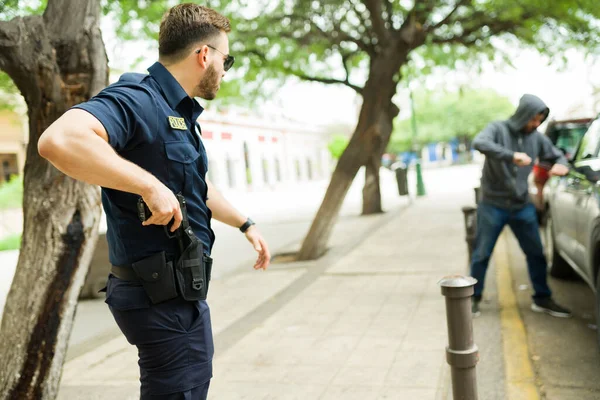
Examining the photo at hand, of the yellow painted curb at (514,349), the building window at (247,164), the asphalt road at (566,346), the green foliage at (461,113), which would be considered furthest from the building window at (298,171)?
the asphalt road at (566,346)

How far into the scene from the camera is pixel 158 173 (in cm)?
211

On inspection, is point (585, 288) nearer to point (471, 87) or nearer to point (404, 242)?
point (404, 242)

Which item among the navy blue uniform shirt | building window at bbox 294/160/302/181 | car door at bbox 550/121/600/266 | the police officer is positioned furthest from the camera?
building window at bbox 294/160/302/181

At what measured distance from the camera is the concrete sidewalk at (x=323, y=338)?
4.33 meters

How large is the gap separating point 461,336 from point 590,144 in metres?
3.41

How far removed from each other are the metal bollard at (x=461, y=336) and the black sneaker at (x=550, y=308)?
3.03 m

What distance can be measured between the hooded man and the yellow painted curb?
1.39 feet

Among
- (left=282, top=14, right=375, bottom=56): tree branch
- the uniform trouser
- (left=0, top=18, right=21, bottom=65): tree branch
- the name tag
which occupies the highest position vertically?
(left=282, top=14, right=375, bottom=56): tree branch

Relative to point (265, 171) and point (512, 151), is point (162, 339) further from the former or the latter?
point (265, 171)

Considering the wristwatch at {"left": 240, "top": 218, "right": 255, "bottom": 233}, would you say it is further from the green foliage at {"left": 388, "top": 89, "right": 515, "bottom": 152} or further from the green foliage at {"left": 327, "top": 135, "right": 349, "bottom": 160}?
the green foliage at {"left": 327, "top": 135, "right": 349, "bottom": 160}

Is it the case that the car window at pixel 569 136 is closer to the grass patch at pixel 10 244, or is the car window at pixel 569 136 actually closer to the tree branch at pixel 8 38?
the tree branch at pixel 8 38

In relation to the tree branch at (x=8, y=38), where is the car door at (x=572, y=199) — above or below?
below

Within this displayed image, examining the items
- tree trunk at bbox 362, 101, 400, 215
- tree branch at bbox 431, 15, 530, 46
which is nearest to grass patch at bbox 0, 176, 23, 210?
tree trunk at bbox 362, 101, 400, 215

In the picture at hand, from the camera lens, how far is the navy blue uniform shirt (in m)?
2.02
